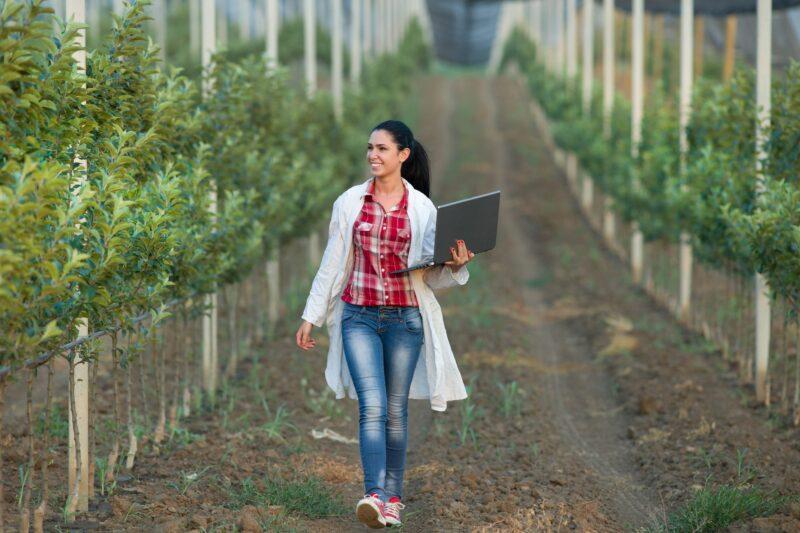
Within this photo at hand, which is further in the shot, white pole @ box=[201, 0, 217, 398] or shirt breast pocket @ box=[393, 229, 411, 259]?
white pole @ box=[201, 0, 217, 398]

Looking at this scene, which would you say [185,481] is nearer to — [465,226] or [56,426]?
[56,426]

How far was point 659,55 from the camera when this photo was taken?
1257 inches

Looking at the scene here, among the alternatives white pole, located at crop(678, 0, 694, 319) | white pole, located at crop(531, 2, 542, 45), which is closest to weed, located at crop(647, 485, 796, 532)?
white pole, located at crop(678, 0, 694, 319)

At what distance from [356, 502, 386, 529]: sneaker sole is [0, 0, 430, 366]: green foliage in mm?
1500

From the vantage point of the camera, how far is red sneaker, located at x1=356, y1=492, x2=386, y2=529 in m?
5.30

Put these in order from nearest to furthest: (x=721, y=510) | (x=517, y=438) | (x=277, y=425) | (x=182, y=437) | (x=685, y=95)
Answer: (x=721, y=510), (x=182, y=437), (x=277, y=425), (x=517, y=438), (x=685, y=95)

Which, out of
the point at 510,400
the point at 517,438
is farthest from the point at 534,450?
the point at 510,400

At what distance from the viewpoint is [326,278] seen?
5.48 m

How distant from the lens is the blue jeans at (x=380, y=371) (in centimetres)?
540

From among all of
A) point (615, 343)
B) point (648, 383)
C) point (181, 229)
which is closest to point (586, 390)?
point (648, 383)

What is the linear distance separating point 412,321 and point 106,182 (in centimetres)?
159

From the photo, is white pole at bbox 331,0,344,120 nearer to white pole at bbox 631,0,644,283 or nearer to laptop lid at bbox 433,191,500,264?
white pole at bbox 631,0,644,283

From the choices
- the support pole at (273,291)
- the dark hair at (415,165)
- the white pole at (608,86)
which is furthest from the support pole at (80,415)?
the white pole at (608,86)

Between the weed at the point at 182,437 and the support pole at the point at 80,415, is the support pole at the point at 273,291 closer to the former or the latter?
the weed at the point at 182,437
